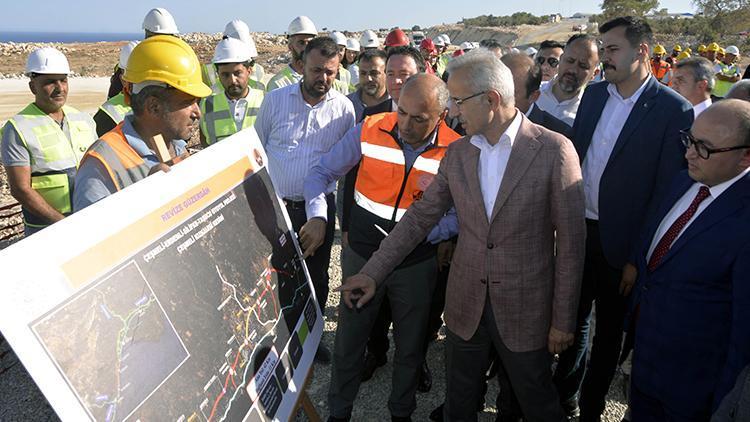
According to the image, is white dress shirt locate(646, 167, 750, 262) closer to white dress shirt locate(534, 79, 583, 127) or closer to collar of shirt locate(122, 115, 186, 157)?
white dress shirt locate(534, 79, 583, 127)

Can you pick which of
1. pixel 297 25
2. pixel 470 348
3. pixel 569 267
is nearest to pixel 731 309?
pixel 569 267

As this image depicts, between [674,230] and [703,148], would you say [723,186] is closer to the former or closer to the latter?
[703,148]

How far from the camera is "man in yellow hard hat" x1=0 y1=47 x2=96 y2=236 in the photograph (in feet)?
11.6

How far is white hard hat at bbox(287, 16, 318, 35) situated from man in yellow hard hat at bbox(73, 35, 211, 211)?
12.6ft

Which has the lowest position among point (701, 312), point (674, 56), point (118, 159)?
point (674, 56)

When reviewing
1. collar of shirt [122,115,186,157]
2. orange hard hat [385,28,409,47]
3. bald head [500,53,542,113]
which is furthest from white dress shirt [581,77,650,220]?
orange hard hat [385,28,409,47]

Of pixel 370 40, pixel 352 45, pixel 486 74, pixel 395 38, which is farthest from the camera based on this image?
pixel 352 45

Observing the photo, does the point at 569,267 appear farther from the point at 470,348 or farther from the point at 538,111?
the point at 538,111

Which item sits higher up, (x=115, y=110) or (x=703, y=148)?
(x=115, y=110)

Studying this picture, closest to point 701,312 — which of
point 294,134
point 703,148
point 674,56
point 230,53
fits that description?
point 703,148

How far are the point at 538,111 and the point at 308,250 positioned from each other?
6.75ft

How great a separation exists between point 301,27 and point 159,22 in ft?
5.17

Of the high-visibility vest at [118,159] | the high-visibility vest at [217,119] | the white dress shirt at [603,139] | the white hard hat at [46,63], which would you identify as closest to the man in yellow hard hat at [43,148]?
the white hard hat at [46,63]

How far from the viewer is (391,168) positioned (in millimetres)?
2787
